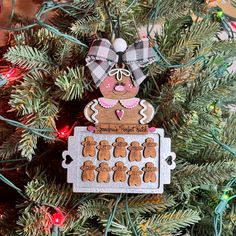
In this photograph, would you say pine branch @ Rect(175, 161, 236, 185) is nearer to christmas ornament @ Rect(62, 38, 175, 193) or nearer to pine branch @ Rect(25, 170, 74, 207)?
christmas ornament @ Rect(62, 38, 175, 193)

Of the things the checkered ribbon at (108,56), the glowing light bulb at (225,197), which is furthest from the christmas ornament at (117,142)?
the glowing light bulb at (225,197)

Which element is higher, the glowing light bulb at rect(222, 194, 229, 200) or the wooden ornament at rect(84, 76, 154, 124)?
the wooden ornament at rect(84, 76, 154, 124)

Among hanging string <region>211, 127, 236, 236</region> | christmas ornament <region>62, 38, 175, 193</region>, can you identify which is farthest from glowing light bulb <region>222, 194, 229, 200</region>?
christmas ornament <region>62, 38, 175, 193</region>

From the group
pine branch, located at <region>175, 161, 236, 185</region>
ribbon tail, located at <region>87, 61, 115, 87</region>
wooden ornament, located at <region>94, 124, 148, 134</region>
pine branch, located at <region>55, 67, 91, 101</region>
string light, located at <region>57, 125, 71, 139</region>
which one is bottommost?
pine branch, located at <region>175, 161, 236, 185</region>

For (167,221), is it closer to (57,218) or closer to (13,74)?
(57,218)

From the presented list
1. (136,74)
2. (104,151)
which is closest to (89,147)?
(104,151)

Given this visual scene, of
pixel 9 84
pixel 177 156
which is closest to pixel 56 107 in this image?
pixel 9 84
